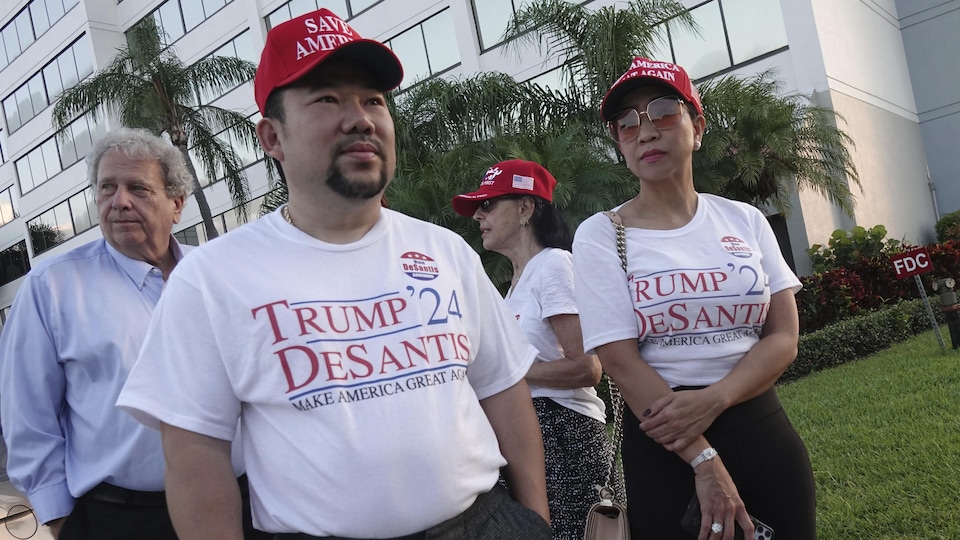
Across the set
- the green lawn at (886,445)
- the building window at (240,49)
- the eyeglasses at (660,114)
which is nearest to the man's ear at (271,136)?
the eyeglasses at (660,114)

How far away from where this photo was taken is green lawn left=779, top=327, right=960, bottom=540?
4238 millimetres

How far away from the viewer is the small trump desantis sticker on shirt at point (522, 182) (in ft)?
11.1

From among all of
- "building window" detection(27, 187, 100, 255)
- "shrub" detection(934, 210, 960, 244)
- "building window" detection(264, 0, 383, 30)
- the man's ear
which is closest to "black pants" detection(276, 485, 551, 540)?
the man's ear

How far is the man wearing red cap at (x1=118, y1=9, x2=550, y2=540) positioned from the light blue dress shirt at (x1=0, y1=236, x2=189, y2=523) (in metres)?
0.90

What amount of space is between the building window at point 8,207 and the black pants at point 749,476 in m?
37.4

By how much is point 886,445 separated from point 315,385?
5141 millimetres

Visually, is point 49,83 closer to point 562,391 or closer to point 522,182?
point 522,182

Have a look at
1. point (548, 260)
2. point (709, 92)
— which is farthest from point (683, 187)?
point (709, 92)

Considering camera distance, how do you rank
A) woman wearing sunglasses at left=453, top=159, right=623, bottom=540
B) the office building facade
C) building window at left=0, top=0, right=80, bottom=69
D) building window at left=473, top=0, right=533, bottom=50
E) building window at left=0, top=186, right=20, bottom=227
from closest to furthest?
woman wearing sunglasses at left=453, top=159, right=623, bottom=540
the office building facade
building window at left=473, top=0, right=533, bottom=50
building window at left=0, top=0, right=80, bottom=69
building window at left=0, top=186, right=20, bottom=227

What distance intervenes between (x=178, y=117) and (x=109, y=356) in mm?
18175

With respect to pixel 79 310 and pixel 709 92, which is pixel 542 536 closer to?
pixel 79 310

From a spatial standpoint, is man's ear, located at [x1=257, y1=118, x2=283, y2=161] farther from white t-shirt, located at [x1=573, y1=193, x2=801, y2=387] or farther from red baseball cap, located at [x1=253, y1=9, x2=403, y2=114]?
white t-shirt, located at [x1=573, y1=193, x2=801, y2=387]

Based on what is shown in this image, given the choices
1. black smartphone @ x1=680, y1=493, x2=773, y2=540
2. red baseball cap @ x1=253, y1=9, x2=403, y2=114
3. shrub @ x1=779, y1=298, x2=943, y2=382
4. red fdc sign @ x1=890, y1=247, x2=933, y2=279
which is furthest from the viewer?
shrub @ x1=779, y1=298, x2=943, y2=382

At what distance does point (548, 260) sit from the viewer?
311 centimetres
